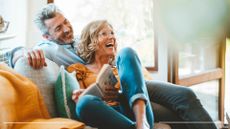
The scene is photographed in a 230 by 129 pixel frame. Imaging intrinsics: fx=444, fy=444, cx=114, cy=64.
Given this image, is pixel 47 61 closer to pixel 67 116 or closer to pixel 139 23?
pixel 67 116

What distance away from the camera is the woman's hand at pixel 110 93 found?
73.7 inches

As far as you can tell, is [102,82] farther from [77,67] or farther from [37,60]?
[37,60]

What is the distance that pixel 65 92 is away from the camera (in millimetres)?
1907

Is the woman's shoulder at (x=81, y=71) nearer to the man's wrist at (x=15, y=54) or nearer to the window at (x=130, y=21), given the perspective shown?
the window at (x=130, y=21)

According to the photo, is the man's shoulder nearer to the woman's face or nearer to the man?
the man

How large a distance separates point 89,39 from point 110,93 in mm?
246

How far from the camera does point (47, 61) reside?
1940 millimetres

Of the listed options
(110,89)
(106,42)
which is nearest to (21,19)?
(106,42)

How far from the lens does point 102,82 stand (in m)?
1.88

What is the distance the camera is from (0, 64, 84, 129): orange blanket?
73.7 inches

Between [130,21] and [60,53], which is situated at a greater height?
[130,21]

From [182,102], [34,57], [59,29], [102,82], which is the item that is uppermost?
[59,29]

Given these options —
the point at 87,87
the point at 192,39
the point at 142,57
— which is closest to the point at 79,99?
the point at 87,87

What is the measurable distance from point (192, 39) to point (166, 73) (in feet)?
0.62
